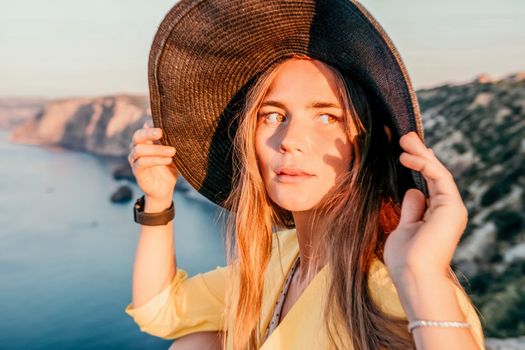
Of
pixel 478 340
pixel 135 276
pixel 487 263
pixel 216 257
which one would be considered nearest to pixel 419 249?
pixel 478 340

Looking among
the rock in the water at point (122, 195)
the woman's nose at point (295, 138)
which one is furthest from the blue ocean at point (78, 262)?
the woman's nose at point (295, 138)

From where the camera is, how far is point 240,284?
6.80 ft

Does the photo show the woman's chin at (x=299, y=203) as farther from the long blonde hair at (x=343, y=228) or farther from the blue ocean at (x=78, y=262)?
the blue ocean at (x=78, y=262)

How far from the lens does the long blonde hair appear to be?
1409mm

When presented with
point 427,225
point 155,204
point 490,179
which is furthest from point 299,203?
point 490,179

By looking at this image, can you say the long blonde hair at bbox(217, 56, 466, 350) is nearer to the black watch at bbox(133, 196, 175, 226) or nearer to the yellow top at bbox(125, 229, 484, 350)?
the yellow top at bbox(125, 229, 484, 350)

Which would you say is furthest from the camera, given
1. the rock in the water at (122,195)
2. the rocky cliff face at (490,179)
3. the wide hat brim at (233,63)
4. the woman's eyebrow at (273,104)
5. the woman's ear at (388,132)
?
the rock in the water at (122,195)

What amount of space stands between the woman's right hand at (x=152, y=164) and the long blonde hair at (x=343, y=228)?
0.81 feet

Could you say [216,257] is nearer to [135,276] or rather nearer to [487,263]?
[487,263]

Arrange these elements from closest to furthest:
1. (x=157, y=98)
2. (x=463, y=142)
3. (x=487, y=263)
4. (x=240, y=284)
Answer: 1. (x=157, y=98)
2. (x=240, y=284)
3. (x=487, y=263)
4. (x=463, y=142)

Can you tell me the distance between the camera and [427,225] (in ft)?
3.78

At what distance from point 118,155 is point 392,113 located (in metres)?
9.16

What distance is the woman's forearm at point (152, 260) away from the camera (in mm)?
2127

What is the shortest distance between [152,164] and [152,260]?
42cm
